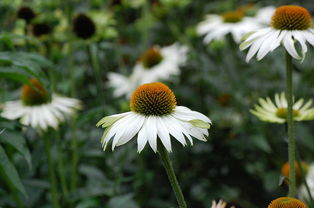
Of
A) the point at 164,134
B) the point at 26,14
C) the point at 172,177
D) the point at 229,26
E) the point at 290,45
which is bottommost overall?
the point at 172,177

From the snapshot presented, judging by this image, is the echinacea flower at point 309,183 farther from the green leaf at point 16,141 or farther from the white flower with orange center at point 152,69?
the green leaf at point 16,141

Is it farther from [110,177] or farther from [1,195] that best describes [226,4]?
[1,195]

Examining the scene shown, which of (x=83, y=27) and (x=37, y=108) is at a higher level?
(x=83, y=27)

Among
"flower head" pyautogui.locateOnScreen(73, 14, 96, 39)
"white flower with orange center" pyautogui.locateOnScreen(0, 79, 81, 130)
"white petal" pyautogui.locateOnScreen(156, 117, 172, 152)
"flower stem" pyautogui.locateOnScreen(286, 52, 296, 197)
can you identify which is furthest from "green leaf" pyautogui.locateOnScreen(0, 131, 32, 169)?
"flower head" pyautogui.locateOnScreen(73, 14, 96, 39)

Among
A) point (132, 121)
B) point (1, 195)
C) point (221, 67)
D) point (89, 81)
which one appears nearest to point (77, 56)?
point (89, 81)

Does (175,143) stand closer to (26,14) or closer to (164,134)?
(26,14)

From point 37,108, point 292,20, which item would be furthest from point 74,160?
point 292,20

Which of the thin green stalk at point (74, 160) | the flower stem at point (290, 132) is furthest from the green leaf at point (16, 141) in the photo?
the flower stem at point (290, 132)

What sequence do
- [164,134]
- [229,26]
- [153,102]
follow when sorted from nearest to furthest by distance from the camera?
[164,134], [153,102], [229,26]
